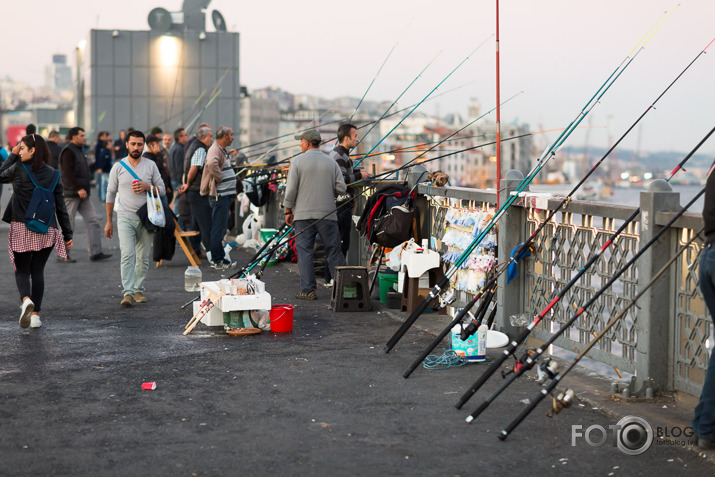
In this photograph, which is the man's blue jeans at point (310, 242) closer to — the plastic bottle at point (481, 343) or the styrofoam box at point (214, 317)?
the styrofoam box at point (214, 317)

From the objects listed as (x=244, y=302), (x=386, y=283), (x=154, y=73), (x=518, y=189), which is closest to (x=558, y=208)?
(x=518, y=189)

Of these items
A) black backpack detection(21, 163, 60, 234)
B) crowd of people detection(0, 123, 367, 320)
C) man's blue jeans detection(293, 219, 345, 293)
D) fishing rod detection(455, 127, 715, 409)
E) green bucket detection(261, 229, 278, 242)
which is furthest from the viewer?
green bucket detection(261, 229, 278, 242)

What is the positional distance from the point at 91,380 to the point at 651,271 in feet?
12.1

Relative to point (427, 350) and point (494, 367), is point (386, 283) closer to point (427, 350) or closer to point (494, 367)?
point (427, 350)

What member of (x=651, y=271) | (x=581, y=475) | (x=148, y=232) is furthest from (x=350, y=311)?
(x=581, y=475)

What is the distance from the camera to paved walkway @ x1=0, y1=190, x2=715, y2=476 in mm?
4848

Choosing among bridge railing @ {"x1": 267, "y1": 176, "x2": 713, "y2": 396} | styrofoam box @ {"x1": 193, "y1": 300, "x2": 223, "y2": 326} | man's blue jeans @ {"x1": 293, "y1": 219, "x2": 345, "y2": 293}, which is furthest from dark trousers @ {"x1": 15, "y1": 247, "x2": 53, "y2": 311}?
bridge railing @ {"x1": 267, "y1": 176, "x2": 713, "y2": 396}

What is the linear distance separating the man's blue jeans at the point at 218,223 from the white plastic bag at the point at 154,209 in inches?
132

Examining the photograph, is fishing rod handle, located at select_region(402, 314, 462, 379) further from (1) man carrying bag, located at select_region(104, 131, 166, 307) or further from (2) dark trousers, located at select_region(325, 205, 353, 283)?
(2) dark trousers, located at select_region(325, 205, 353, 283)

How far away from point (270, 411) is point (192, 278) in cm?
551

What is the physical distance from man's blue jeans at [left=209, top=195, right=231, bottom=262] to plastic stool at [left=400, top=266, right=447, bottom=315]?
179 inches

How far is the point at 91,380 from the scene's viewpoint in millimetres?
6703

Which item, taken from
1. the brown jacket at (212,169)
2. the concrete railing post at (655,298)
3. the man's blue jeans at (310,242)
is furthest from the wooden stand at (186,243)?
the concrete railing post at (655,298)

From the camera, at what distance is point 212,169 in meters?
13.2
